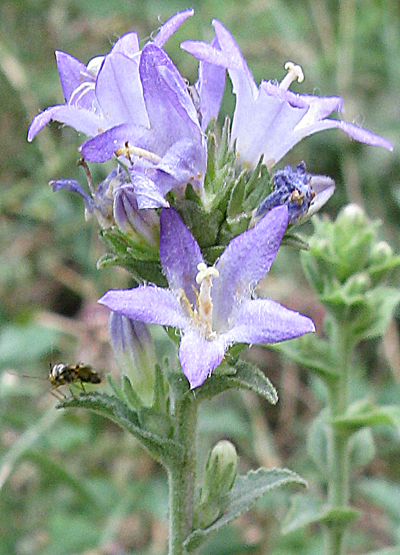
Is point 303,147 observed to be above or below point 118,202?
above

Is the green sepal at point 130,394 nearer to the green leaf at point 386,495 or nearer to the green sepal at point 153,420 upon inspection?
the green sepal at point 153,420

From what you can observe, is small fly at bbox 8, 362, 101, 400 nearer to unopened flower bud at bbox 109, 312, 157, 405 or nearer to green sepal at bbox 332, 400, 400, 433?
unopened flower bud at bbox 109, 312, 157, 405

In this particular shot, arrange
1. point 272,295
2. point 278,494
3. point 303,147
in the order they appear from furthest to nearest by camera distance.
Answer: point 303,147 → point 272,295 → point 278,494

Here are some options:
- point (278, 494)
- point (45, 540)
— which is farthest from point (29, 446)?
point (278, 494)

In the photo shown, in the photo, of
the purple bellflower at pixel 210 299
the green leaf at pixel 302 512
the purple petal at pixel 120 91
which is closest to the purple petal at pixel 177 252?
the purple bellflower at pixel 210 299

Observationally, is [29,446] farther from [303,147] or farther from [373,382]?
[303,147]

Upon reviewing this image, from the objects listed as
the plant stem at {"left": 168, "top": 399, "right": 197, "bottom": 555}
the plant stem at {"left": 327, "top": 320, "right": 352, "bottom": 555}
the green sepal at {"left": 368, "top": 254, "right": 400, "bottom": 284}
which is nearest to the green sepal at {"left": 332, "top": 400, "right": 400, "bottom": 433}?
the plant stem at {"left": 327, "top": 320, "right": 352, "bottom": 555}

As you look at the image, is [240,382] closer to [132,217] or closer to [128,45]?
[132,217]
